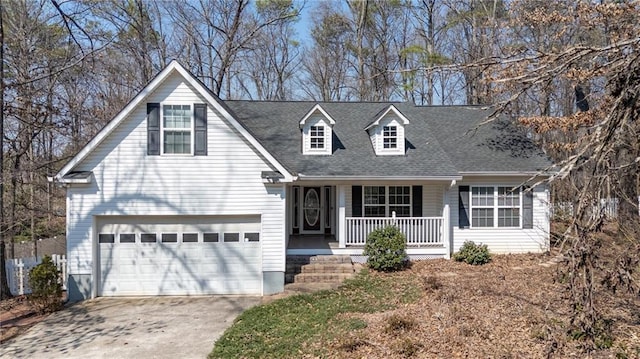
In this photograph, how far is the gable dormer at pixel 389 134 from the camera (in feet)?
45.8

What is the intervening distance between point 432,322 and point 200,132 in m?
7.46

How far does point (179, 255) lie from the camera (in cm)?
1076

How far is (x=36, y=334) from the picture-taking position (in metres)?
8.26

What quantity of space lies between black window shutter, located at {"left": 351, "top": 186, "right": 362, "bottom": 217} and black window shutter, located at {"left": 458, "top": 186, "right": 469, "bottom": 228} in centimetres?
343

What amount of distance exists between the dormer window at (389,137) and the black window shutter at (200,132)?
6.50m

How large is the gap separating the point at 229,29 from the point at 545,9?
17534mm

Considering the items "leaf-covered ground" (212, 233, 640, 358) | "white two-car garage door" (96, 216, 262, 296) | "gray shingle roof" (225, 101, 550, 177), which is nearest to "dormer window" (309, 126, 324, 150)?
"gray shingle roof" (225, 101, 550, 177)

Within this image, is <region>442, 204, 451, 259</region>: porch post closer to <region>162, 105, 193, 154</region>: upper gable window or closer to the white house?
the white house

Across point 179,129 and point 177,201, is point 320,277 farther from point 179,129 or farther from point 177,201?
point 179,129

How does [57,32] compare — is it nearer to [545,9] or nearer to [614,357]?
[545,9]

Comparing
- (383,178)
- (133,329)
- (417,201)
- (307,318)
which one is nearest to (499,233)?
(417,201)

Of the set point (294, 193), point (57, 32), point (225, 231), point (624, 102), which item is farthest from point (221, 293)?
point (57, 32)

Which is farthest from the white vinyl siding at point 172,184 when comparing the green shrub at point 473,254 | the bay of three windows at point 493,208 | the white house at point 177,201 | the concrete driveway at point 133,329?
the bay of three windows at point 493,208

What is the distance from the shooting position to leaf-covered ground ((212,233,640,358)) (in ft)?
20.8
